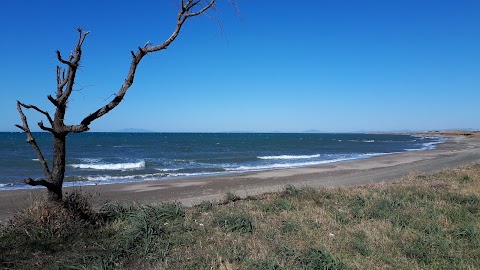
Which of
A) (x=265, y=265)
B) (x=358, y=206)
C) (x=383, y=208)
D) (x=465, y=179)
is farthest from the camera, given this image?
(x=465, y=179)

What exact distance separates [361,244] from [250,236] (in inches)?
66.6

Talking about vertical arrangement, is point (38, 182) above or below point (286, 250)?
above

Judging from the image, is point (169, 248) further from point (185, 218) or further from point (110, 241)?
point (185, 218)

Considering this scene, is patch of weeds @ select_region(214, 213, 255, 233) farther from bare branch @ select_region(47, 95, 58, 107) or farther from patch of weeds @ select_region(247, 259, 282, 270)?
bare branch @ select_region(47, 95, 58, 107)

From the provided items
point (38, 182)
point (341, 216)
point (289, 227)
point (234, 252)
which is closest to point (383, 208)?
point (341, 216)

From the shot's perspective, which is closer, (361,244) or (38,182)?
(361,244)

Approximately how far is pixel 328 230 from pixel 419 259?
155 cm

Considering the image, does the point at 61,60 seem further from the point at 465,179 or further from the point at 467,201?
the point at 465,179

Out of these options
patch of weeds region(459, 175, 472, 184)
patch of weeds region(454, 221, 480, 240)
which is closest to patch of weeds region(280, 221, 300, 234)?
patch of weeds region(454, 221, 480, 240)

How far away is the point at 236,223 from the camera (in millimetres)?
6148

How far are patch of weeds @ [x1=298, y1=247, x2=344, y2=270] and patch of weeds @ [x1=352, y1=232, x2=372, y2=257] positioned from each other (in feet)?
1.98

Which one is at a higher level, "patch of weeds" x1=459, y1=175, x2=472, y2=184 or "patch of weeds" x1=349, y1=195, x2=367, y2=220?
"patch of weeds" x1=349, y1=195, x2=367, y2=220

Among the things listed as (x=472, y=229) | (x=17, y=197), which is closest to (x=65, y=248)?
(x=472, y=229)

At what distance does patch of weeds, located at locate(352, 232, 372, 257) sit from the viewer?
493 cm
